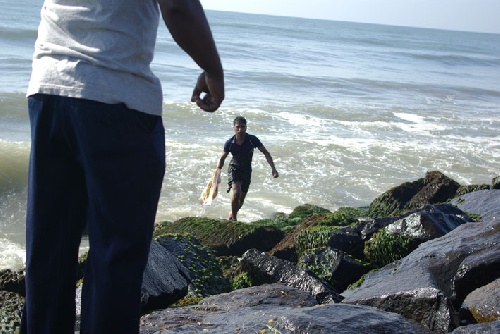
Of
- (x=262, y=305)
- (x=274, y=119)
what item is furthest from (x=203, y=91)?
(x=274, y=119)

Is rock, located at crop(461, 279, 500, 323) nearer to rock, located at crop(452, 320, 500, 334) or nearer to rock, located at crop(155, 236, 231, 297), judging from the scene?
rock, located at crop(452, 320, 500, 334)

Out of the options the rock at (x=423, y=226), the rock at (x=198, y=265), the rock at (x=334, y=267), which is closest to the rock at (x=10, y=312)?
the rock at (x=198, y=265)

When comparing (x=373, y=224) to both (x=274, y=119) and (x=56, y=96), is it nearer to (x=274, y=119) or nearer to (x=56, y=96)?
(x=56, y=96)

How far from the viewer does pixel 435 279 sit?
16.6ft

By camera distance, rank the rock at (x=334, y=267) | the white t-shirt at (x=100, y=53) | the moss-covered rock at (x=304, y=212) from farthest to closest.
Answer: the moss-covered rock at (x=304, y=212)
the rock at (x=334, y=267)
the white t-shirt at (x=100, y=53)

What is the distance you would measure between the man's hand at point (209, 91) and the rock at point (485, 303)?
254 centimetres

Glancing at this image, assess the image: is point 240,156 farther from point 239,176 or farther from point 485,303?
point 485,303

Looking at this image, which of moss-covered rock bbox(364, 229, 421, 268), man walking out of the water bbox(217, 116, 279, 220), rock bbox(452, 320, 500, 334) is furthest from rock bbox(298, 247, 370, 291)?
man walking out of the water bbox(217, 116, 279, 220)

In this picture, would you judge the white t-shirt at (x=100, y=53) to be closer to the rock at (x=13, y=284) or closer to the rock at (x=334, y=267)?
the rock at (x=334, y=267)

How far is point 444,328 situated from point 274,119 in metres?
19.6

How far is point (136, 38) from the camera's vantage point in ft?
7.50

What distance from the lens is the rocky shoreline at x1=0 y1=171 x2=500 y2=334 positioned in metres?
3.64

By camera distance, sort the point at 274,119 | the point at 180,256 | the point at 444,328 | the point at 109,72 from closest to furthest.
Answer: the point at 109,72 < the point at 444,328 < the point at 180,256 < the point at 274,119

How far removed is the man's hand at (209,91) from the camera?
94.2 inches
